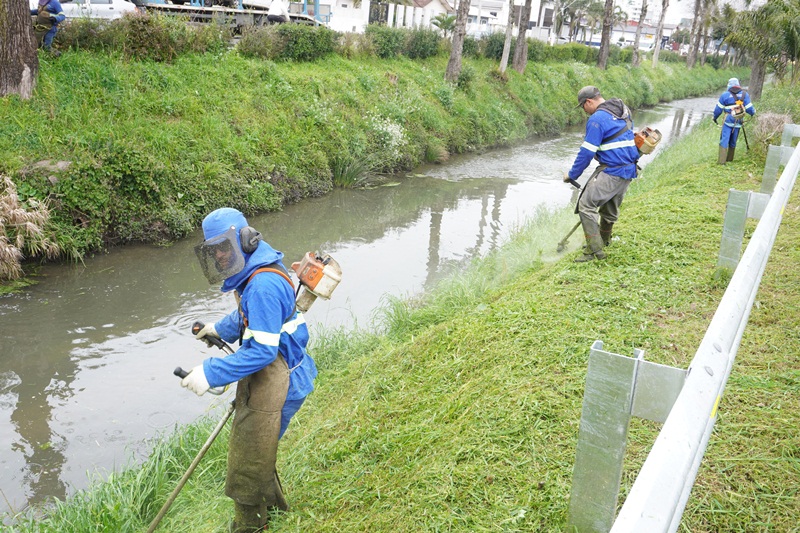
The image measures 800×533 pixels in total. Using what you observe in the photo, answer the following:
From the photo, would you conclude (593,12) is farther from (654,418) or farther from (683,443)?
(683,443)

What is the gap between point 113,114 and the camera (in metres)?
11.7

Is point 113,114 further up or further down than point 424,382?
further up

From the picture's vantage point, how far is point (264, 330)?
3471 mm

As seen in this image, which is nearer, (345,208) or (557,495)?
(557,495)

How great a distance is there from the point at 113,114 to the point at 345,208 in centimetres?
468

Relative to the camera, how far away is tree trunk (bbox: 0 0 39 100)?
439 inches

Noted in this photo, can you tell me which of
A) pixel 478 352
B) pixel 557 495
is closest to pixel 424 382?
pixel 478 352

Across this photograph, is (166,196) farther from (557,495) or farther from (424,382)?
(557,495)

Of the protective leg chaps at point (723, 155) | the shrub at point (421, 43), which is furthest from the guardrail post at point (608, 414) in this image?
the shrub at point (421, 43)

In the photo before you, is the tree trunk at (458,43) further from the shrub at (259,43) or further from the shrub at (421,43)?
the shrub at (259,43)

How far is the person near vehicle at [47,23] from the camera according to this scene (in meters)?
13.0

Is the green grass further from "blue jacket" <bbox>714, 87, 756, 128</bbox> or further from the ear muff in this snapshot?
"blue jacket" <bbox>714, 87, 756, 128</bbox>

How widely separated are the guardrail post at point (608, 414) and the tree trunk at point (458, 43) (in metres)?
22.1

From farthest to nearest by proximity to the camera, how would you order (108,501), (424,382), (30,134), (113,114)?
(113,114), (30,134), (424,382), (108,501)
